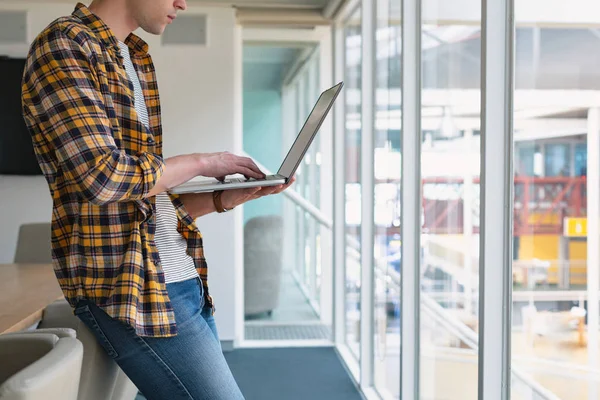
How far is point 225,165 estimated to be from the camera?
1377 millimetres

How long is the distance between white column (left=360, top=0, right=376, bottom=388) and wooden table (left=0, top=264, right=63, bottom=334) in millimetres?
1773

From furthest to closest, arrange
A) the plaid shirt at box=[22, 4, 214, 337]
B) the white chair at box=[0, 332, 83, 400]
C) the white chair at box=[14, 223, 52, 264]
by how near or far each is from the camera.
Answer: the white chair at box=[14, 223, 52, 264] → the plaid shirt at box=[22, 4, 214, 337] → the white chair at box=[0, 332, 83, 400]

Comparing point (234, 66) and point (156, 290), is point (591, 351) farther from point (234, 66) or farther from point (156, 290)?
point (234, 66)

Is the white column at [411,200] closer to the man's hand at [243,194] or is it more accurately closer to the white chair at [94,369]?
the man's hand at [243,194]

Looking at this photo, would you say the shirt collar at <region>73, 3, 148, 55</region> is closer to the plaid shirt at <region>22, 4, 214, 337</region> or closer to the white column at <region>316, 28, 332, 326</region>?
the plaid shirt at <region>22, 4, 214, 337</region>

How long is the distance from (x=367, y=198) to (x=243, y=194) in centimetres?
283

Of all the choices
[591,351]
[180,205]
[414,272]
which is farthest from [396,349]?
[180,205]

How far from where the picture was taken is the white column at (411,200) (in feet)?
10.7

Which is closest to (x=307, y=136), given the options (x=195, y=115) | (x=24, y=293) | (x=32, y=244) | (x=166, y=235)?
(x=166, y=235)

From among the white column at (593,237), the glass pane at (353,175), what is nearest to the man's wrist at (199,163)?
the white column at (593,237)

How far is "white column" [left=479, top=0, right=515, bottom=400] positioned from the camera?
221 cm

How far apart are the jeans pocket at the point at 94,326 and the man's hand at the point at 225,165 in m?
0.32

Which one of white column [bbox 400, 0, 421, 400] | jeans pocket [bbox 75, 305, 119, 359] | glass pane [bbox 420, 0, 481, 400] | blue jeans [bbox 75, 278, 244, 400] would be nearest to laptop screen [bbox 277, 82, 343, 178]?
blue jeans [bbox 75, 278, 244, 400]

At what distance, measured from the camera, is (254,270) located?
18.3 feet
